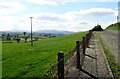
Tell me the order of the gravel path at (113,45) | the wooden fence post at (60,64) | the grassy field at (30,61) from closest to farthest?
the wooden fence post at (60,64) < the grassy field at (30,61) < the gravel path at (113,45)

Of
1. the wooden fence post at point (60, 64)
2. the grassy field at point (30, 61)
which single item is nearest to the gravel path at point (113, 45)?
the grassy field at point (30, 61)

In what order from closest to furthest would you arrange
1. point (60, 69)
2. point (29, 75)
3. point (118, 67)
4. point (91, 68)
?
point (60, 69) < point (91, 68) < point (118, 67) < point (29, 75)

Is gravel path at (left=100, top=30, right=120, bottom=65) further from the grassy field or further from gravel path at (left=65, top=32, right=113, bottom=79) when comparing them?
the grassy field

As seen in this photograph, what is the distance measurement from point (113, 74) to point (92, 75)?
1.15m

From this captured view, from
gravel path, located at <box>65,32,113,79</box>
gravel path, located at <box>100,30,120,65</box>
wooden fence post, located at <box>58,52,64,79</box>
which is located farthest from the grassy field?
wooden fence post, located at <box>58,52,64,79</box>

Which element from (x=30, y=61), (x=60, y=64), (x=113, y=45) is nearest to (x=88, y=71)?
(x=60, y=64)

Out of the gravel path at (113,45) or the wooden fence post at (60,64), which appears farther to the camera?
the gravel path at (113,45)

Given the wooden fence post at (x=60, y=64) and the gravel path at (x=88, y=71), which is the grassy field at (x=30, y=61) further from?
the wooden fence post at (x=60, y=64)

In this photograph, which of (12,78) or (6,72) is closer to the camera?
(12,78)

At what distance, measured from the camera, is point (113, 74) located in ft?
41.6

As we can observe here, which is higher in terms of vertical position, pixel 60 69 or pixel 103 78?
pixel 60 69

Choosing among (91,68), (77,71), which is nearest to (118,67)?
(91,68)

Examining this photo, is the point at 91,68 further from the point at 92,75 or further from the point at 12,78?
the point at 12,78

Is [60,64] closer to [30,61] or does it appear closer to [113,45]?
[30,61]
